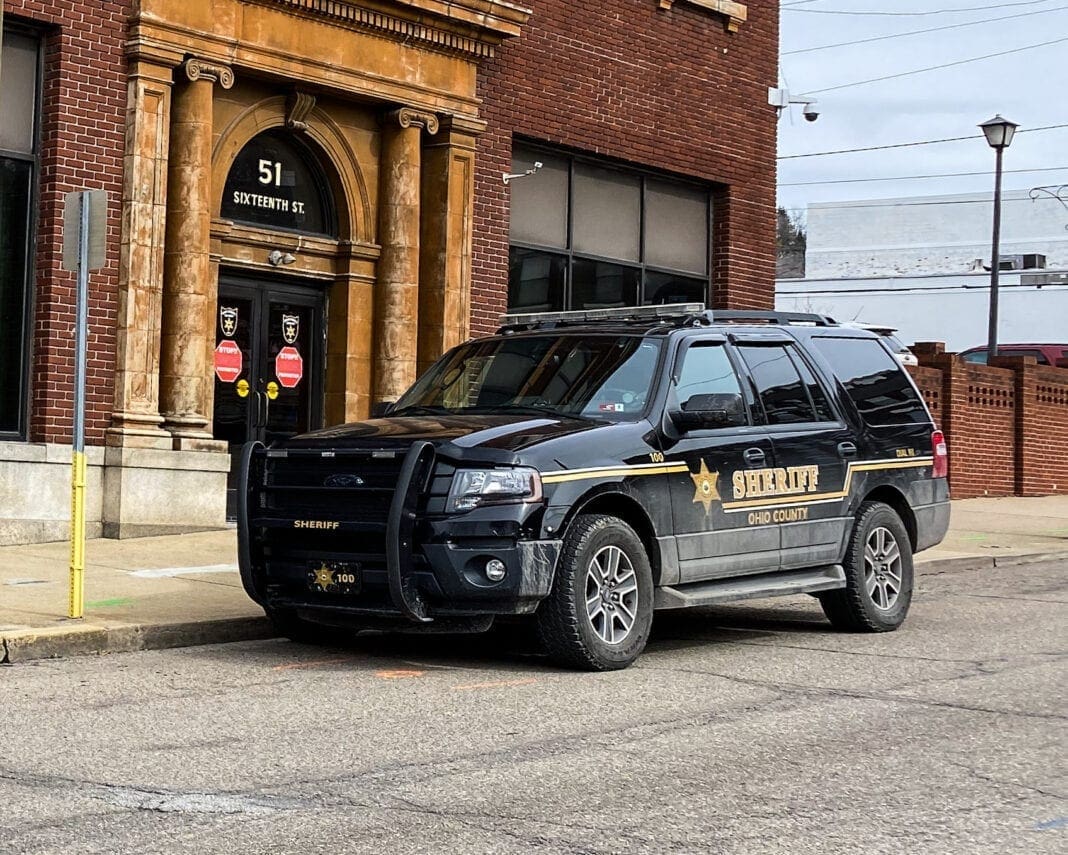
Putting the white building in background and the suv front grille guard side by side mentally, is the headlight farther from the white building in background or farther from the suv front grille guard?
the white building in background

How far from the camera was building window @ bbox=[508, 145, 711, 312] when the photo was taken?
61.5 feet

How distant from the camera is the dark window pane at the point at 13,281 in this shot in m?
14.1

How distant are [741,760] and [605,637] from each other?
2404 millimetres

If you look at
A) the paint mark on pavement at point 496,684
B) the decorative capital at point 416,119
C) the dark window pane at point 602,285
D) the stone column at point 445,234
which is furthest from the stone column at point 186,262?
the paint mark on pavement at point 496,684

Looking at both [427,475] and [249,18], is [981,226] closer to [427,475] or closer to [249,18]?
[249,18]

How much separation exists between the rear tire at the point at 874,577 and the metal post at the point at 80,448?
4.83m

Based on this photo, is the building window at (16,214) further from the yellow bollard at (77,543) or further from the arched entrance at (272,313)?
the yellow bollard at (77,543)

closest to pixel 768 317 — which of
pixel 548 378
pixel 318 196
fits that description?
pixel 548 378

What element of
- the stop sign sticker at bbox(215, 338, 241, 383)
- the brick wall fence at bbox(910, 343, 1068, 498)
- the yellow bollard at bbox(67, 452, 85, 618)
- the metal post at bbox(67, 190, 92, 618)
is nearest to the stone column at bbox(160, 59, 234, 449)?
the stop sign sticker at bbox(215, 338, 241, 383)

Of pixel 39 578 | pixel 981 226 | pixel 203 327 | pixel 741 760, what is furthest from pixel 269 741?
pixel 981 226

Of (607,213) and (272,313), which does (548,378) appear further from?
(607,213)

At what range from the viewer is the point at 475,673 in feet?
29.1

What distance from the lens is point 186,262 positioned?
1493 centimetres

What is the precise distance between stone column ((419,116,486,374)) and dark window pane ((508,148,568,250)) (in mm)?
901
